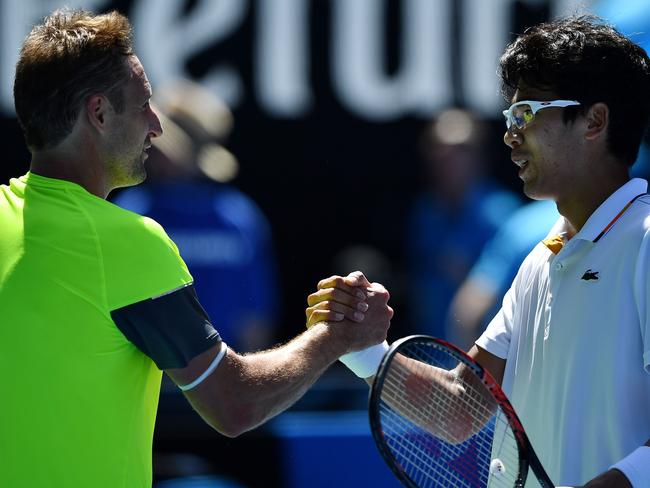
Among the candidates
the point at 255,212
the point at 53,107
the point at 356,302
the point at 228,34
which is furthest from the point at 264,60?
the point at 53,107

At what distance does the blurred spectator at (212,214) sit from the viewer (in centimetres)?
456

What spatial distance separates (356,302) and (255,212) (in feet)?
5.94

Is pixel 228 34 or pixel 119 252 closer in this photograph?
pixel 119 252

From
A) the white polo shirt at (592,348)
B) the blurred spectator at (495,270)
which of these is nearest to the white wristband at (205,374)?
the white polo shirt at (592,348)

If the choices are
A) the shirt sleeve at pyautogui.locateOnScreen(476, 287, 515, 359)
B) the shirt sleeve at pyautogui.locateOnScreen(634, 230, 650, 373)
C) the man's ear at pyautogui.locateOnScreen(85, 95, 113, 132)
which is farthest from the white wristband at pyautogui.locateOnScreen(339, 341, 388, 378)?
the man's ear at pyautogui.locateOnScreen(85, 95, 113, 132)

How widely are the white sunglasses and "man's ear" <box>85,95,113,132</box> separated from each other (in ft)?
2.94

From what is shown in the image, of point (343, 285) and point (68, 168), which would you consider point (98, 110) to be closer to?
point (68, 168)

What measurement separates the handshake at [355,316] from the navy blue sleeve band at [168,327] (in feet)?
1.65

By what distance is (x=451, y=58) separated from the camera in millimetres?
4734

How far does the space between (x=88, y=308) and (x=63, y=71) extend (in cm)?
49

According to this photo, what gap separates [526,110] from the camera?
8.80ft

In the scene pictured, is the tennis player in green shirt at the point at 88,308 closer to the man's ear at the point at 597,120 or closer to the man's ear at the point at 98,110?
the man's ear at the point at 98,110

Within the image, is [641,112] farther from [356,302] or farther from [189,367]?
[189,367]

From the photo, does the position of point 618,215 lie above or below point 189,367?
above
